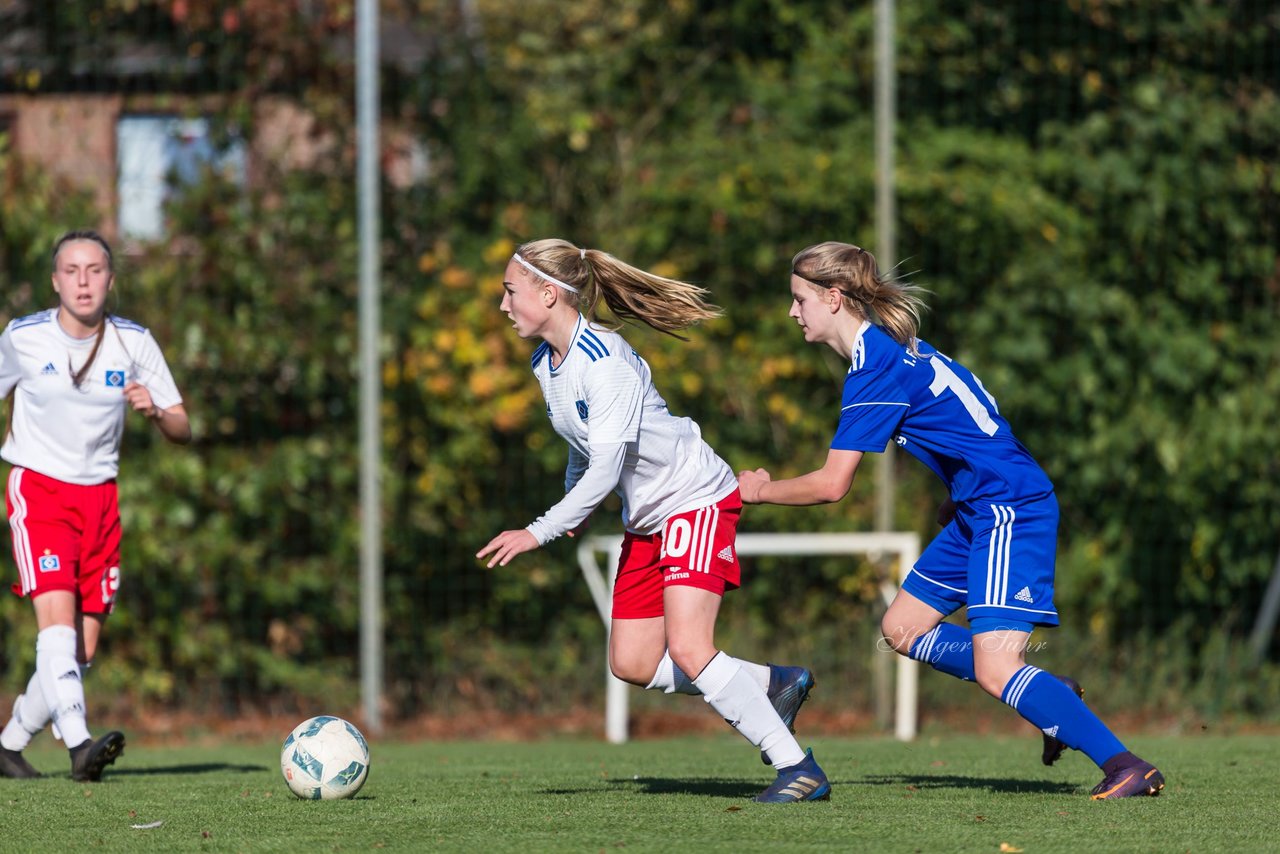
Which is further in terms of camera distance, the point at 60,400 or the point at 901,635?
the point at 60,400

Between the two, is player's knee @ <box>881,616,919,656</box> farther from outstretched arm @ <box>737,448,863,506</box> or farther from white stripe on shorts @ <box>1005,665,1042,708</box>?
outstretched arm @ <box>737,448,863,506</box>

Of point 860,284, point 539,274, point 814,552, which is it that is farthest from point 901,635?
point 814,552

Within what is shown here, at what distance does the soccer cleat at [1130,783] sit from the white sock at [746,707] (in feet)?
2.99

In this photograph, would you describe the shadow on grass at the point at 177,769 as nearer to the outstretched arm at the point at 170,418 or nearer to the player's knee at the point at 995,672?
the outstretched arm at the point at 170,418

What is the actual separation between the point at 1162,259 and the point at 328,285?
480 cm

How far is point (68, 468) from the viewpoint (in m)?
6.21

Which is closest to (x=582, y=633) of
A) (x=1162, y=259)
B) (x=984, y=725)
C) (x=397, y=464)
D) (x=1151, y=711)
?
(x=397, y=464)

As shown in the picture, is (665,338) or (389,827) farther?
(665,338)

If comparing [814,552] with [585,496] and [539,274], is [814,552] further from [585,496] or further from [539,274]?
[585,496]

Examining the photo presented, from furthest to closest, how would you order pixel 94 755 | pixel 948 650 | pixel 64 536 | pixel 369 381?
pixel 369 381 < pixel 64 536 < pixel 94 755 < pixel 948 650

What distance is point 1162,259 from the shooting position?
9836mm

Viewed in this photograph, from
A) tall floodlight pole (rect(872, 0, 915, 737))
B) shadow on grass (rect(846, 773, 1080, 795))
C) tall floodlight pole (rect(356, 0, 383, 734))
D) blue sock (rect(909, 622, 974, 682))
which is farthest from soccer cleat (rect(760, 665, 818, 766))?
tall floodlight pole (rect(356, 0, 383, 734))

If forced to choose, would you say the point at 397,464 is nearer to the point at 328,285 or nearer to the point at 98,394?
the point at 328,285

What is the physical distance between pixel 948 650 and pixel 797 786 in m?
0.83
